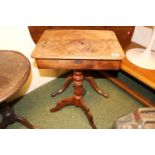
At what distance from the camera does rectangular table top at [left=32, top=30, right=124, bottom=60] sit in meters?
0.88

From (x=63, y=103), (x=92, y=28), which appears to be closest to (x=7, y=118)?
(x=63, y=103)

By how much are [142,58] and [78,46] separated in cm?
68

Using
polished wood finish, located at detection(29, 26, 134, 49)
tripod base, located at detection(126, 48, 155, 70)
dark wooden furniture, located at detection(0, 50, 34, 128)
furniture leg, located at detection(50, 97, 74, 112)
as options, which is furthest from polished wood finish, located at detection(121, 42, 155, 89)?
dark wooden furniture, located at detection(0, 50, 34, 128)

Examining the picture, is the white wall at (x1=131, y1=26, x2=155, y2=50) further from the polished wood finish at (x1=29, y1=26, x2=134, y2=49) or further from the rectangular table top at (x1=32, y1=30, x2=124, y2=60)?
the rectangular table top at (x1=32, y1=30, x2=124, y2=60)

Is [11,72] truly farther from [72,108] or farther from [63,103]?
[72,108]

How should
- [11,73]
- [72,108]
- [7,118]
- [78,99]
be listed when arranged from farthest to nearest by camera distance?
[72,108] → [78,99] → [7,118] → [11,73]

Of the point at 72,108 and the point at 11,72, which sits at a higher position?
the point at 11,72

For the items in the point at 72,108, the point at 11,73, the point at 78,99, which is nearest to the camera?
the point at 11,73

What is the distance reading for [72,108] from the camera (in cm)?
151
